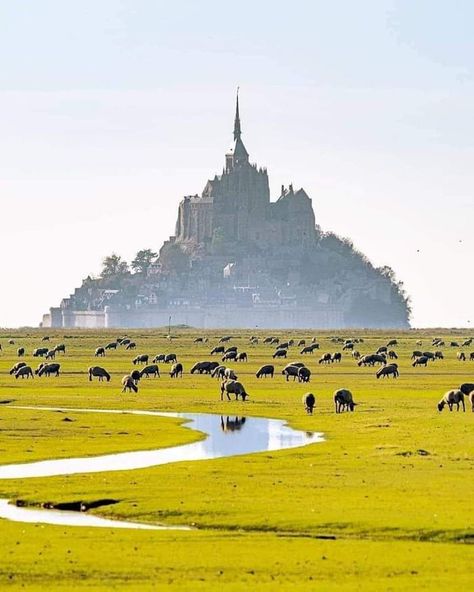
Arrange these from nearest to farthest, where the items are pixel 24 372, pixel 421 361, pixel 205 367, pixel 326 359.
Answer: pixel 24 372 < pixel 205 367 < pixel 421 361 < pixel 326 359

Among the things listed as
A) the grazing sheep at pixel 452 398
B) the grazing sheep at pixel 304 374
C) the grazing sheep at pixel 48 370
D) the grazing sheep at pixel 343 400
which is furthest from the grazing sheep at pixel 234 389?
the grazing sheep at pixel 48 370

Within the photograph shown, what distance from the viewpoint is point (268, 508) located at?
29.9 meters

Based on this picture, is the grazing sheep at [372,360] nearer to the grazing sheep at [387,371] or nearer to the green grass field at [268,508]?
the grazing sheep at [387,371]

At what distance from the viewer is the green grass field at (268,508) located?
23.9 metres

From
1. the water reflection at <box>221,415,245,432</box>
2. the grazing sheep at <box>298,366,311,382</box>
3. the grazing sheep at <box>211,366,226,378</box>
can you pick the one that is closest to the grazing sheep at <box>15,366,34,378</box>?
the grazing sheep at <box>211,366,226,378</box>

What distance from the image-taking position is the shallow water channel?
2986cm

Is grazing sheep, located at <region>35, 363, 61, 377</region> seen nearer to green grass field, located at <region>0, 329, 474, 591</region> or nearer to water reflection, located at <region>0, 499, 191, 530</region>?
green grass field, located at <region>0, 329, 474, 591</region>

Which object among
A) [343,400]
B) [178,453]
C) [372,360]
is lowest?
[178,453]

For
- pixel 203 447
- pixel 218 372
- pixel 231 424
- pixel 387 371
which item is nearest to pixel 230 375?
pixel 218 372

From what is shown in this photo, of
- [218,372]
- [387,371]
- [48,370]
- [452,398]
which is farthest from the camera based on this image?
[48,370]

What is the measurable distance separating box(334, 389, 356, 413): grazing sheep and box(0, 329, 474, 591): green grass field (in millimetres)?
1176

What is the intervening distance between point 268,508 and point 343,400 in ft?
88.5

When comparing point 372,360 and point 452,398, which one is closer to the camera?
point 452,398

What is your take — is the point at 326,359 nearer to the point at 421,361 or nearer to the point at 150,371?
the point at 421,361
